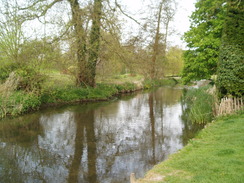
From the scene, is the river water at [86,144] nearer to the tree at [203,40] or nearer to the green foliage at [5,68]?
the green foliage at [5,68]

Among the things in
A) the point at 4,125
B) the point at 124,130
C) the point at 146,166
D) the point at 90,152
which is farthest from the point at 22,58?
the point at 146,166

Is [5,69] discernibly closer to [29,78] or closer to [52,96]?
[29,78]

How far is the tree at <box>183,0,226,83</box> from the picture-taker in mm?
15930

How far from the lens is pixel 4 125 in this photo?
10789 millimetres

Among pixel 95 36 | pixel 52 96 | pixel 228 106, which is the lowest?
pixel 228 106

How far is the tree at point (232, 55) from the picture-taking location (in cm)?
997

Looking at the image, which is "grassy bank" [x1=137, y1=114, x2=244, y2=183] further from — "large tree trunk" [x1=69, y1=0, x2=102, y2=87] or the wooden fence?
"large tree trunk" [x1=69, y1=0, x2=102, y2=87]

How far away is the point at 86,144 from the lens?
8109mm

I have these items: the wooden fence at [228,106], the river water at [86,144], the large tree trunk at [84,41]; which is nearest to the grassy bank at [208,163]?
the river water at [86,144]

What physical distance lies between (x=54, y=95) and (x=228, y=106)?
1180cm

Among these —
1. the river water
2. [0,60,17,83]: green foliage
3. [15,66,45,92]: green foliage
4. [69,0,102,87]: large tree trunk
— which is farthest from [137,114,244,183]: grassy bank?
[0,60,17,83]: green foliage

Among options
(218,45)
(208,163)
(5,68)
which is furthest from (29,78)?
(218,45)

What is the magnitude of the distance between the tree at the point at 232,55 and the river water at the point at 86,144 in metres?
2.59

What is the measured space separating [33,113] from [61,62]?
4.07 metres
